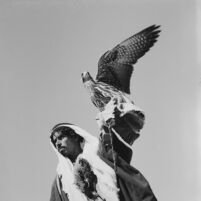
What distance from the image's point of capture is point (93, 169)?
228cm

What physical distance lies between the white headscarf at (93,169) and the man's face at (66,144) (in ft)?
0.06

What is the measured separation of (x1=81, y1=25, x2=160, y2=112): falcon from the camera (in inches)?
90.7

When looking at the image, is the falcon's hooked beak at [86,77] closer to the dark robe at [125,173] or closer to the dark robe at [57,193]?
the dark robe at [125,173]

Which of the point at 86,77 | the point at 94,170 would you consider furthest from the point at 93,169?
the point at 86,77

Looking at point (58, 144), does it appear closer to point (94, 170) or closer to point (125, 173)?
point (94, 170)

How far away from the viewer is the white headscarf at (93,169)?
2.25m

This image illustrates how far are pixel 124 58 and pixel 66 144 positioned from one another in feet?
1.38

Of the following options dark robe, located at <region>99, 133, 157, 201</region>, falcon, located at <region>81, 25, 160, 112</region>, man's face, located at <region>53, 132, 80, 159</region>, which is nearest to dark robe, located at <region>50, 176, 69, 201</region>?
man's face, located at <region>53, 132, 80, 159</region>

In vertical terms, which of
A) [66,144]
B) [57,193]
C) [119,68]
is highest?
[119,68]

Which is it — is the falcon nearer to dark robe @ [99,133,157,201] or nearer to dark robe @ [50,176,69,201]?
dark robe @ [99,133,157,201]

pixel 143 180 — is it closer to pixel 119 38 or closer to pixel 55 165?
pixel 55 165
